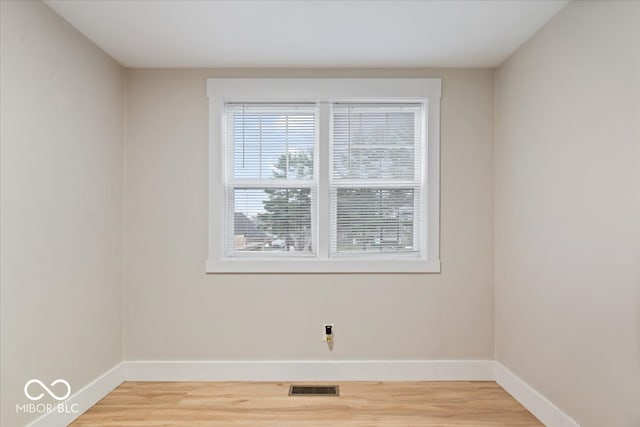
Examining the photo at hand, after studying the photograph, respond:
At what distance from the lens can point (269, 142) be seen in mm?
3518

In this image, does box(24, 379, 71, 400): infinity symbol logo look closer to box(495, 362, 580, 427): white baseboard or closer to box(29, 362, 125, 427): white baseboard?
box(29, 362, 125, 427): white baseboard

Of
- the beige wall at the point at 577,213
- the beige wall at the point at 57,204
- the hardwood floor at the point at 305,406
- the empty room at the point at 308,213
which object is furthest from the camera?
the hardwood floor at the point at 305,406

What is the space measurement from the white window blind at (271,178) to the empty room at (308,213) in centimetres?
2

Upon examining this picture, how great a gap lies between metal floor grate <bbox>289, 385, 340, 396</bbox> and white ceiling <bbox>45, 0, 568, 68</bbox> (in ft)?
8.13

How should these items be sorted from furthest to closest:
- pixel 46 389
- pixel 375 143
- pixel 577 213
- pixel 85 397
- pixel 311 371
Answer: pixel 375 143, pixel 311 371, pixel 85 397, pixel 46 389, pixel 577 213

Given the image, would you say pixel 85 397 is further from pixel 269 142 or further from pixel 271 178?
pixel 269 142

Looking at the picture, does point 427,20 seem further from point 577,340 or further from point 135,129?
point 135,129

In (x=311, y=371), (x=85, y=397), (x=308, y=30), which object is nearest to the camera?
(x=308, y=30)

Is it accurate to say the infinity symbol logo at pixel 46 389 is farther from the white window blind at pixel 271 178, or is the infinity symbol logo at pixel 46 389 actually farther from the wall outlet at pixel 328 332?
the wall outlet at pixel 328 332

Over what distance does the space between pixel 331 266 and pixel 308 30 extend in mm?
1745

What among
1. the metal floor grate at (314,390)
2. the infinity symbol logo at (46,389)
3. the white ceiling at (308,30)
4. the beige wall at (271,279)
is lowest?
the metal floor grate at (314,390)

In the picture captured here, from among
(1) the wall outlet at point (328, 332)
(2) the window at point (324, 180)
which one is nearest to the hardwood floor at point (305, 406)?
(1) the wall outlet at point (328, 332)

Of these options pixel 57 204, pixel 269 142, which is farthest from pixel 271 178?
pixel 57 204

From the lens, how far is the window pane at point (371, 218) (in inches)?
138
